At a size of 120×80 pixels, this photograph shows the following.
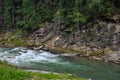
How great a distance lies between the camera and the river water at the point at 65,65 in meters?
21.7

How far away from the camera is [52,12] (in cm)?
4306

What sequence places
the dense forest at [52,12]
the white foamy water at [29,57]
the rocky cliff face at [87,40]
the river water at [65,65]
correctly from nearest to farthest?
1. the river water at [65,65]
2. the white foamy water at [29,57]
3. the rocky cliff face at [87,40]
4. the dense forest at [52,12]

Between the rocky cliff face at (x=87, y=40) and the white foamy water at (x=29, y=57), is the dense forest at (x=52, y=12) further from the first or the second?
the white foamy water at (x=29, y=57)

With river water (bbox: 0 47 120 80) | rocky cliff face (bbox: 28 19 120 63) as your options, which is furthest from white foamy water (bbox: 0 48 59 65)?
rocky cliff face (bbox: 28 19 120 63)

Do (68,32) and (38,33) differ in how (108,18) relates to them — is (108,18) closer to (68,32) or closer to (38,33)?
(68,32)

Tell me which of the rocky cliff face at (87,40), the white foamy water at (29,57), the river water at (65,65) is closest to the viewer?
the river water at (65,65)

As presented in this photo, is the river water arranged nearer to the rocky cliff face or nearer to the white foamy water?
the white foamy water

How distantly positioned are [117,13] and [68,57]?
843 centimetres

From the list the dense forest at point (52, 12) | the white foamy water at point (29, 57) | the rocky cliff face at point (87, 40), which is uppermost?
the dense forest at point (52, 12)

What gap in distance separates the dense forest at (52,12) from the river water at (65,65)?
7.30m

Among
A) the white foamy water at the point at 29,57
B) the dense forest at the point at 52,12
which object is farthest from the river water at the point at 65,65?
the dense forest at the point at 52,12

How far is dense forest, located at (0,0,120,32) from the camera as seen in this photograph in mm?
33438

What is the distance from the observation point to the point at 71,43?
3506cm

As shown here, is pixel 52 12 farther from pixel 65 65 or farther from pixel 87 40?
pixel 65 65
